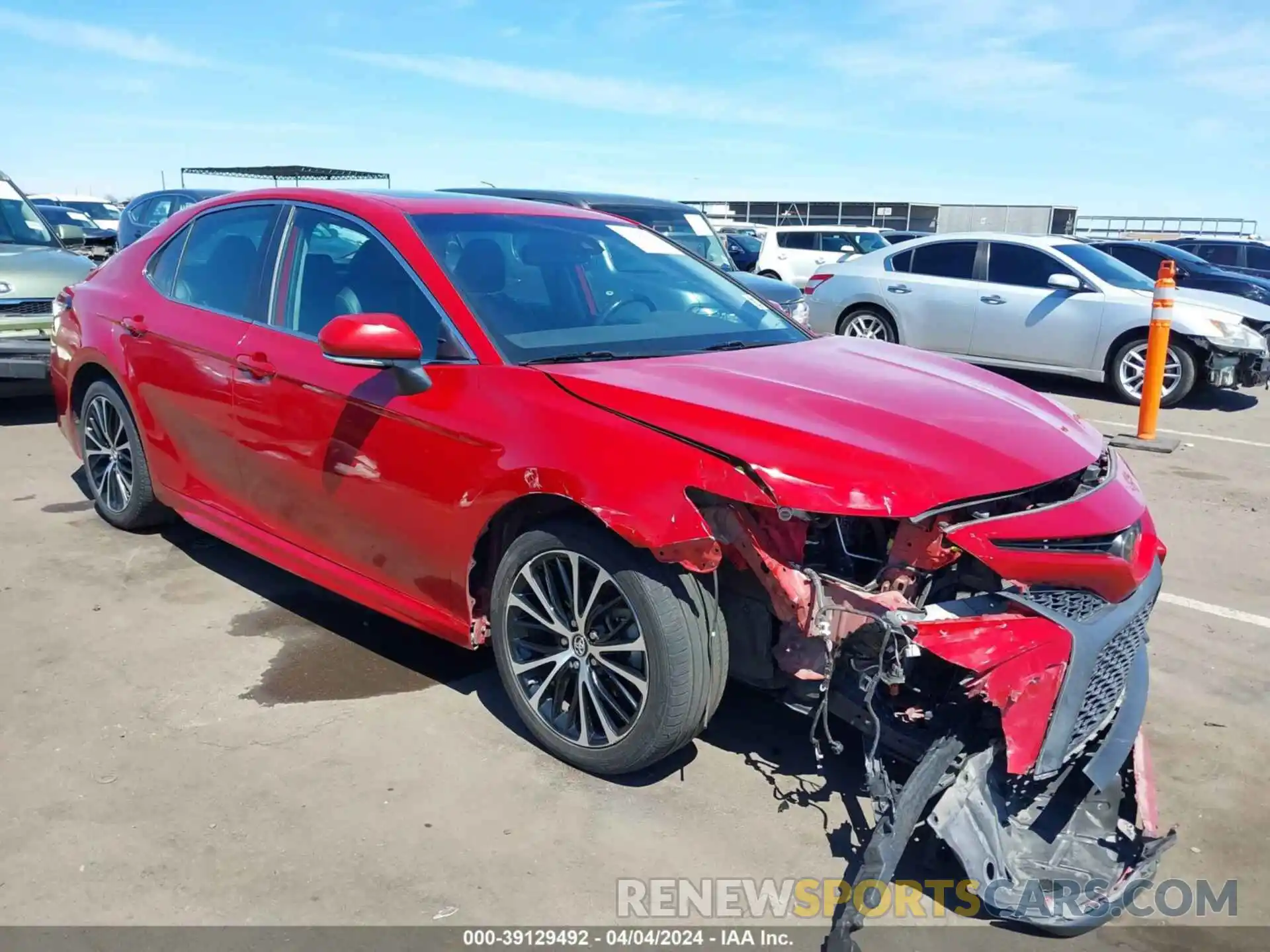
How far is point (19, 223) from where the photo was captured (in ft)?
28.5

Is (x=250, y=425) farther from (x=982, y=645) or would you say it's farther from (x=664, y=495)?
(x=982, y=645)

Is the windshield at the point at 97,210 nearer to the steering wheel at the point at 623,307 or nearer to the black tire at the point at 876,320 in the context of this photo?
the black tire at the point at 876,320

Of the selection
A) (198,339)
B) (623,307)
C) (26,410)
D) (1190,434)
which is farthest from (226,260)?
(1190,434)

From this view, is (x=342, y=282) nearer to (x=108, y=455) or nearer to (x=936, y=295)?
(x=108, y=455)

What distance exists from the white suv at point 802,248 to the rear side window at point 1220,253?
5.23 metres

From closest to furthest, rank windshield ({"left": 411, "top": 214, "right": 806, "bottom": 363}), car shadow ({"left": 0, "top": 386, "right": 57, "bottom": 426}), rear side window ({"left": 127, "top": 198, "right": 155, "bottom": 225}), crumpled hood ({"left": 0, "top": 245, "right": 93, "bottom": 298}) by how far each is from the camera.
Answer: windshield ({"left": 411, "top": 214, "right": 806, "bottom": 363})
crumpled hood ({"left": 0, "top": 245, "right": 93, "bottom": 298})
car shadow ({"left": 0, "top": 386, "right": 57, "bottom": 426})
rear side window ({"left": 127, "top": 198, "right": 155, "bottom": 225})

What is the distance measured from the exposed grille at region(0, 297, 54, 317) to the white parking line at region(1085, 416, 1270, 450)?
8234 mm

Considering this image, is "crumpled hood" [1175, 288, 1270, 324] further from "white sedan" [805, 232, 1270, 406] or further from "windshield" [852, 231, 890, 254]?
"windshield" [852, 231, 890, 254]

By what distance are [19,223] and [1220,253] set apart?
16864mm

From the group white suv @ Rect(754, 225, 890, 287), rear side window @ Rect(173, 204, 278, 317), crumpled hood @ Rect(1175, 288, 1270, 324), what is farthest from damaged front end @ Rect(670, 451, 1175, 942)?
white suv @ Rect(754, 225, 890, 287)

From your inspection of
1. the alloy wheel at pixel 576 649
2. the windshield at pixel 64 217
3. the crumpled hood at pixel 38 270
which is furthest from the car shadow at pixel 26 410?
the windshield at pixel 64 217

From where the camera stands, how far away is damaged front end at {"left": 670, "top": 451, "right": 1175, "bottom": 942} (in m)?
2.59

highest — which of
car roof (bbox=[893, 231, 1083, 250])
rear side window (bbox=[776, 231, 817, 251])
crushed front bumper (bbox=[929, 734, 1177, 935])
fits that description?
rear side window (bbox=[776, 231, 817, 251])

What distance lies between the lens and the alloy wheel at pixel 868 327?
453 inches
